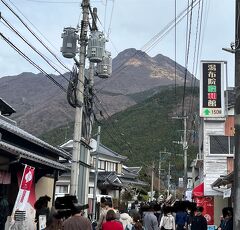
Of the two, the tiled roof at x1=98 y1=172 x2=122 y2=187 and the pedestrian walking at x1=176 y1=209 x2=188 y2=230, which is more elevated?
the tiled roof at x1=98 y1=172 x2=122 y2=187

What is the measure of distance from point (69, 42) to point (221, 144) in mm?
18964

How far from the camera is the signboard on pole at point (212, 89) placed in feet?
51.4

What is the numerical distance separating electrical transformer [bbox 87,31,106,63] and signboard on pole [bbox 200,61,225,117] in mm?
4027

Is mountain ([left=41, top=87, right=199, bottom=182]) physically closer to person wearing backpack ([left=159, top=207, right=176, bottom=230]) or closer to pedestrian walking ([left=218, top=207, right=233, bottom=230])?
person wearing backpack ([left=159, top=207, right=176, bottom=230])

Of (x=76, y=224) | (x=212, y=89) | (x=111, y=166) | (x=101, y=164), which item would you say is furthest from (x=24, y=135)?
(x=111, y=166)

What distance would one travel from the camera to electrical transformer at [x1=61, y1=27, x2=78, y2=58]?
14.7 meters

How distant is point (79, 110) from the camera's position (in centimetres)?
1410

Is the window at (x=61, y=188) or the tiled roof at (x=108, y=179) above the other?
the tiled roof at (x=108, y=179)

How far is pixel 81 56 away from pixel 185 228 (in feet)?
25.1

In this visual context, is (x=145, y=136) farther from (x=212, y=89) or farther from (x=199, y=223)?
(x=199, y=223)

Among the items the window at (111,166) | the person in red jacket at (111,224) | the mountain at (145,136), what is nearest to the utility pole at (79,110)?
the person in red jacket at (111,224)

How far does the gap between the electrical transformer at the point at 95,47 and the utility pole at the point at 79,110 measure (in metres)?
0.32

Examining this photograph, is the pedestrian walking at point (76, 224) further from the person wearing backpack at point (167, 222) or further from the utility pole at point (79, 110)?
the person wearing backpack at point (167, 222)

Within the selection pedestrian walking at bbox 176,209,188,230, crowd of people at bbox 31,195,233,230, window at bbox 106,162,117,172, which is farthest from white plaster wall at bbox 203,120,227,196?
window at bbox 106,162,117,172
